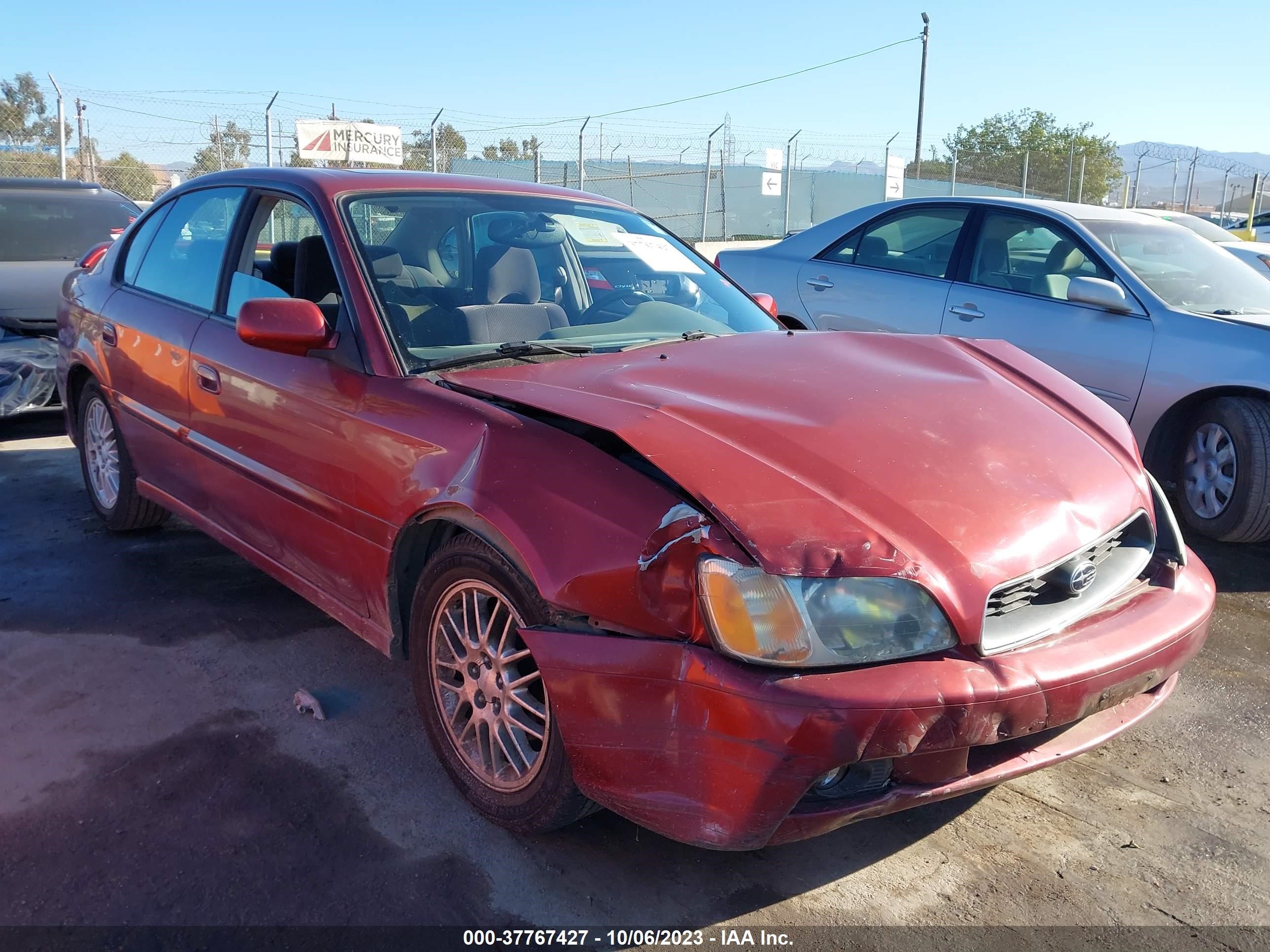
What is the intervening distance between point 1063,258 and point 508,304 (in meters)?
3.52

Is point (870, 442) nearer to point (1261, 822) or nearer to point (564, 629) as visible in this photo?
point (564, 629)

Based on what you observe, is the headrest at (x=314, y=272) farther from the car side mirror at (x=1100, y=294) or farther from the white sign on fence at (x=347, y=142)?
the white sign on fence at (x=347, y=142)

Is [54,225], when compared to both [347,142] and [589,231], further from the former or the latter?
[347,142]

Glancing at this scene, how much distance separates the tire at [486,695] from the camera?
234cm

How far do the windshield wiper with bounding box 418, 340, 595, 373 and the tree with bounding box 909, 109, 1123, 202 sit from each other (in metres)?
23.5

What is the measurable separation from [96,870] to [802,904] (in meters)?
1.64

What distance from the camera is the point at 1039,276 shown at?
545 centimetres

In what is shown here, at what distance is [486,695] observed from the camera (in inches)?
102

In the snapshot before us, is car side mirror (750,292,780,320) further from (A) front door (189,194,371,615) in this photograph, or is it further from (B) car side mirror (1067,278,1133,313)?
(B) car side mirror (1067,278,1133,313)

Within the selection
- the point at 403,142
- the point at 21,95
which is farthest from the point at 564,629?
the point at 21,95

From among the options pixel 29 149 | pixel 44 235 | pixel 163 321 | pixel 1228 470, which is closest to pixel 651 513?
pixel 163 321

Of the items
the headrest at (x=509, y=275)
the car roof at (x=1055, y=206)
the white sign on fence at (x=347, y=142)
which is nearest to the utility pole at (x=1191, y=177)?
the white sign on fence at (x=347, y=142)

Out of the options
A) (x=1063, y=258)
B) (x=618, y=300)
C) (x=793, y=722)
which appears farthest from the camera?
(x=1063, y=258)

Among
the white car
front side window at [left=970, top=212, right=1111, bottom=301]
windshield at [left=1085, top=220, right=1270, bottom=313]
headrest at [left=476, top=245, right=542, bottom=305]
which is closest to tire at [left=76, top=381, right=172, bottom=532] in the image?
headrest at [left=476, top=245, right=542, bottom=305]
